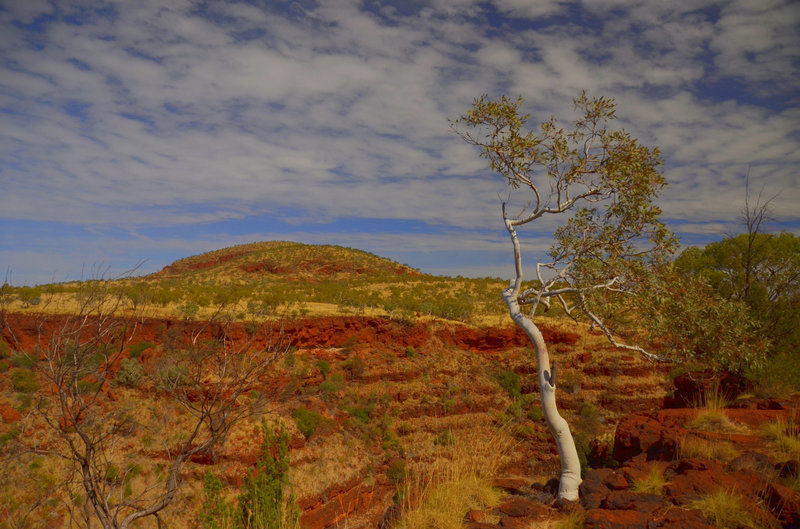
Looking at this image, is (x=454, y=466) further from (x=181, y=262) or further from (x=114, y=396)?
(x=181, y=262)

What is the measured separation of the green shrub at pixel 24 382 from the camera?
1412cm

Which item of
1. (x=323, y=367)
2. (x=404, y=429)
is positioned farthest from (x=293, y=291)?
(x=404, y=429)

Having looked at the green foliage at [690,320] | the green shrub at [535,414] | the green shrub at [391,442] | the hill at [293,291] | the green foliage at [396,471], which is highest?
the hill at [293,291]

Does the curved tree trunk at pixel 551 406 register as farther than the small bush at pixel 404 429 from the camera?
No

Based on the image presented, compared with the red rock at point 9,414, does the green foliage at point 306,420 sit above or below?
below

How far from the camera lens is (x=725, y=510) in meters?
4.80

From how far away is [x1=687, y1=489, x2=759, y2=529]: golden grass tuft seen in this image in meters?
4.60

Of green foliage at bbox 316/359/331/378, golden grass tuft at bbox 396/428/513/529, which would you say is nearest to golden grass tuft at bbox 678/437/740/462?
golden grass tuft at bbox 396/428/513/529

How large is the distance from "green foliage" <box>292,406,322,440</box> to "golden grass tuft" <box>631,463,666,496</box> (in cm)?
1216

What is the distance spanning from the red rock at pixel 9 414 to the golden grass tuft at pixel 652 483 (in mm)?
16243

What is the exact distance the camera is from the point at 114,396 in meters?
14.8

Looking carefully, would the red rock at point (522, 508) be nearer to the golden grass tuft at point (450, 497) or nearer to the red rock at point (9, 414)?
the golden grass tuft at point (450, 497)

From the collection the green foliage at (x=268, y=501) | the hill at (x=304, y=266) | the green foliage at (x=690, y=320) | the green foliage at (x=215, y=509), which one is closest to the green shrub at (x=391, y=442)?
the green foliage at (x=268, y=501)

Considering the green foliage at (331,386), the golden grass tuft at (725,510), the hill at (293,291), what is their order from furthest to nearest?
the hill at (293,291)
the green foliage at (331,386)
the golden grass tuft at (725,510)
